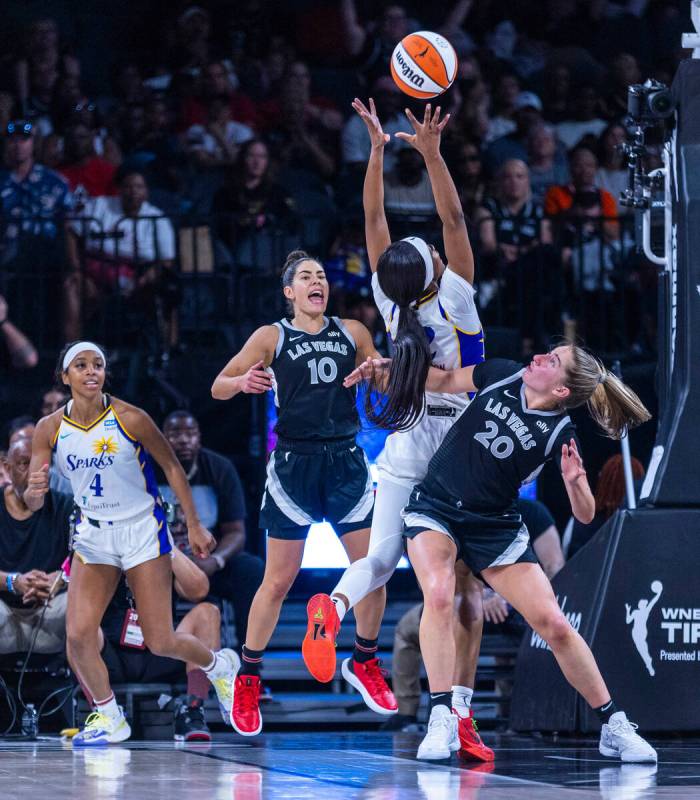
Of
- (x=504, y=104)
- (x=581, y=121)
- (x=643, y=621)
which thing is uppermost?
(x=504, y=104)

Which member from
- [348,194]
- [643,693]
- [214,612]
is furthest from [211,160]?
[643,693]

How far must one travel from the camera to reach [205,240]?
11.2 m

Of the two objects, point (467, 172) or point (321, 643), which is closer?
point (321, 643)

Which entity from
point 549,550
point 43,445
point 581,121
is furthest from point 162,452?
point 581,121

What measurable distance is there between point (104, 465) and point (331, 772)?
2.33 meters

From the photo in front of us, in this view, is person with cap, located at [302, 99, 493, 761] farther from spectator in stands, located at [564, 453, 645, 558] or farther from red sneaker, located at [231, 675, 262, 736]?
spectator in stands, located at [564, 453, 645, 558]

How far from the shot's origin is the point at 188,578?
833cm

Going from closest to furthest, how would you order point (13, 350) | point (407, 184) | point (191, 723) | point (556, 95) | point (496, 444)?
1. point (496, 444)
2. point (191, 723)
3. point (13, 350)
4. point (407, 184)
5. point (556, 95)

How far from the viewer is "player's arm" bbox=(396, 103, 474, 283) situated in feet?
21.4

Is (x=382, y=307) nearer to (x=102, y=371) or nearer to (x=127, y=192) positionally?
(x=102, y=371)

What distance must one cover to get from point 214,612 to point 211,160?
5036mm

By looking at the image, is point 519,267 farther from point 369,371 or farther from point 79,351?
point 369,371

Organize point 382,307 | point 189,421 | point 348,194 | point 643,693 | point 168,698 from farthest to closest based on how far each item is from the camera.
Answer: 1. point 348,194
2. point 189,421
3. point 168,698
4. point 643,693
5. point 382,307

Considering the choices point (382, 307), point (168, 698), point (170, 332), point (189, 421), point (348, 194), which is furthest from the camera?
point (348, 194)
